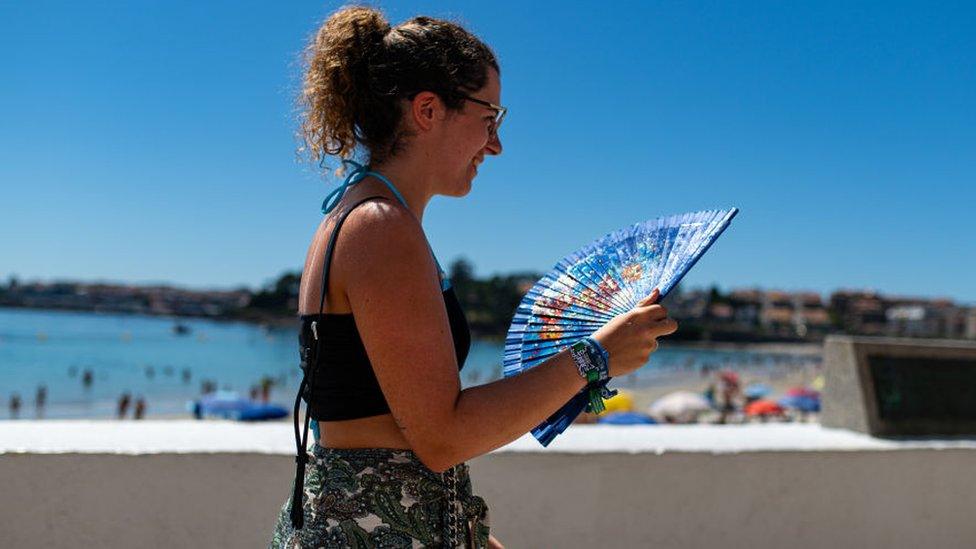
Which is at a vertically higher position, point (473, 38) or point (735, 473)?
point (473, 38)

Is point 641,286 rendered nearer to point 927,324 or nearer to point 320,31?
point 320,31

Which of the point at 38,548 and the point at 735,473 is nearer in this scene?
the point at 38,548

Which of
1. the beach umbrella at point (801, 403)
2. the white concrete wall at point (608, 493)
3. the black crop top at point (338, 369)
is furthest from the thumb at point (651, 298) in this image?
the beach umbrella at point (801, 403)

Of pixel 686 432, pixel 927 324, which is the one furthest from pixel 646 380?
pixel 927 324

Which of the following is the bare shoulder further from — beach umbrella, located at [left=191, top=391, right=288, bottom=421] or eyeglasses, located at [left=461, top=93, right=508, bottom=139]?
beach umbrella, located at [left=191, top=391, right=288, bottom=421]

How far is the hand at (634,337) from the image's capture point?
1.18 m

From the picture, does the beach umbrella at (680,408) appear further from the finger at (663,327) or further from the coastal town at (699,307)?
the coastal town at (699,307)

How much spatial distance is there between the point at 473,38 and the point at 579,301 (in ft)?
1.51

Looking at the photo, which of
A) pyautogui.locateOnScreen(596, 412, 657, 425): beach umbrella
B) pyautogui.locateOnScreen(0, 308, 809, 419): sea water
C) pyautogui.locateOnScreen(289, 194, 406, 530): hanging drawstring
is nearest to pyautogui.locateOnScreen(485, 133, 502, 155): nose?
pyautogui.locateOnScreen(289, 194, 406, 530): hanging drawstring

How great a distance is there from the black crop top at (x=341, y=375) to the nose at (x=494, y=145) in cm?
25

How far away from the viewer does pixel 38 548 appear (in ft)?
7.99

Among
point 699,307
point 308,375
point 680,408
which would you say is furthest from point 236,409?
point 699,307

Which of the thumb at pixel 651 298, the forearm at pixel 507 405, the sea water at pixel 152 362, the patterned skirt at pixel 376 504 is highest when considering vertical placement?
the thumb at pixel 651 298

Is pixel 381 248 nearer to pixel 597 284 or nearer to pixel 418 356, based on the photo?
pixel 418 356
